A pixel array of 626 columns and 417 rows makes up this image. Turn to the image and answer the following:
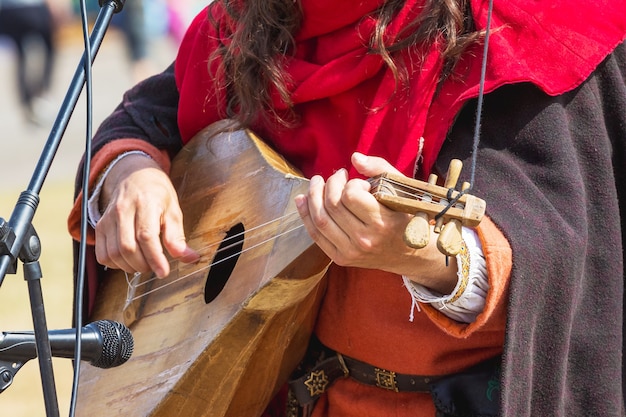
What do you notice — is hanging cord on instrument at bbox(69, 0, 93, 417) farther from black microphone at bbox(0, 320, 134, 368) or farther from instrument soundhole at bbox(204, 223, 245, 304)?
instrument soundhole at bbox(204, 223, 245, 304)

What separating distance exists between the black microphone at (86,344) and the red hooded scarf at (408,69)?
59 cm

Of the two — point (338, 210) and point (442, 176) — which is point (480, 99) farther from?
point (338, 210)

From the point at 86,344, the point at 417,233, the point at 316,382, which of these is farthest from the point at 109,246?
the point at 417,233

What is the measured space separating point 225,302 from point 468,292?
516 millimetres

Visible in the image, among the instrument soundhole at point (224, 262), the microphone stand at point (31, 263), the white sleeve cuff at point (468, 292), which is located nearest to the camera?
the microphone stand at point (31, 263)

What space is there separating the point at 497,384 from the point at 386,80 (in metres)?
0.60

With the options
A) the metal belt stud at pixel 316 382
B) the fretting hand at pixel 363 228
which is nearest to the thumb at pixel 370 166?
the fretting hand at pixel 363 228

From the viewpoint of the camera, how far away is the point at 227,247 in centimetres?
193

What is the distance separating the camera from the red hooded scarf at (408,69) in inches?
64.2

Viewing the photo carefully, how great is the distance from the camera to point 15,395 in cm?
425

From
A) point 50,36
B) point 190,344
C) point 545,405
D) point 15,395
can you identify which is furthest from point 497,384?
point 50,36

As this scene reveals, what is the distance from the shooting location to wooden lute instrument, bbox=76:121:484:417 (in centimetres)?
174

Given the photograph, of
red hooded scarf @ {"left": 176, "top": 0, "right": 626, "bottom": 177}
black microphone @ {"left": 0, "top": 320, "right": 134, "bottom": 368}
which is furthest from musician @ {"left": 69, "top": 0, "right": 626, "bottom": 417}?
black microphone @ {"left": 0, "top": 320, "right": 134, "bottom": 368}

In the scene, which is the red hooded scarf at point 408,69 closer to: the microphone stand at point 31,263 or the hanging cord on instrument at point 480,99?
the hanging cord on instrument at point 480,99
